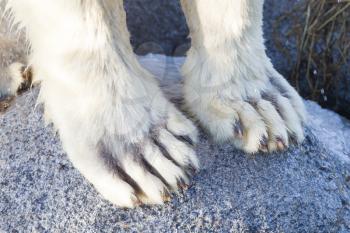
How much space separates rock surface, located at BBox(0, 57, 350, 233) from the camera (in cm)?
179

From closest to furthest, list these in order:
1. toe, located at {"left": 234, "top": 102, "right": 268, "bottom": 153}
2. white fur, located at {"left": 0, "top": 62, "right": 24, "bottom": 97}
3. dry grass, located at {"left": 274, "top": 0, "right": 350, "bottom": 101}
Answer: toe, located at {"left": 234, "top": 102, "right": 268, "bottom": 153} < white fur, located at {"left": 0, "top": 62, "right": 24, "bottom": 97} < dry grass, located at {"left": 274, "top": 0, "right": 350, "bottom": 101}

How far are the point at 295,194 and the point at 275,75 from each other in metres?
0.34

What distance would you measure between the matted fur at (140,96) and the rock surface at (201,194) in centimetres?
6

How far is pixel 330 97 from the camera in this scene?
10.8 ft

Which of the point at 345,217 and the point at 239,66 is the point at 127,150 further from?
the point at 345,217

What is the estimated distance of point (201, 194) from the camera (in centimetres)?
183

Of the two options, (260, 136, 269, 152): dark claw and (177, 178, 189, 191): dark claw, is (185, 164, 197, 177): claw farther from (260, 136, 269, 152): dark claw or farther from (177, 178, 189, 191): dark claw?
(260, 136, 269, 152): dark claw

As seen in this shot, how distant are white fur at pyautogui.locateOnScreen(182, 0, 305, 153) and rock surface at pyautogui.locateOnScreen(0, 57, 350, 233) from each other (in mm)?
72

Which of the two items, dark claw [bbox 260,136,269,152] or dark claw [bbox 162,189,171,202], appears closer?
dark claw [bbox 162,189,171,202]

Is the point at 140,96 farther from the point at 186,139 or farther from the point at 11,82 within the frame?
the point at 11,82

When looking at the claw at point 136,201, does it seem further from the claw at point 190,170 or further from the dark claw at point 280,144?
the dark claw at point 280,144

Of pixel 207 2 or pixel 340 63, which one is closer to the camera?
pixel 207 2

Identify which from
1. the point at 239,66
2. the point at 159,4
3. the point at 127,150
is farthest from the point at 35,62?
the point at 159,4

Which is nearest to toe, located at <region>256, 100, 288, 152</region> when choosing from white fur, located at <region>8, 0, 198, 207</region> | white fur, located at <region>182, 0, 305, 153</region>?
white fur, located at <region>182, 0, 305, 153</region>
